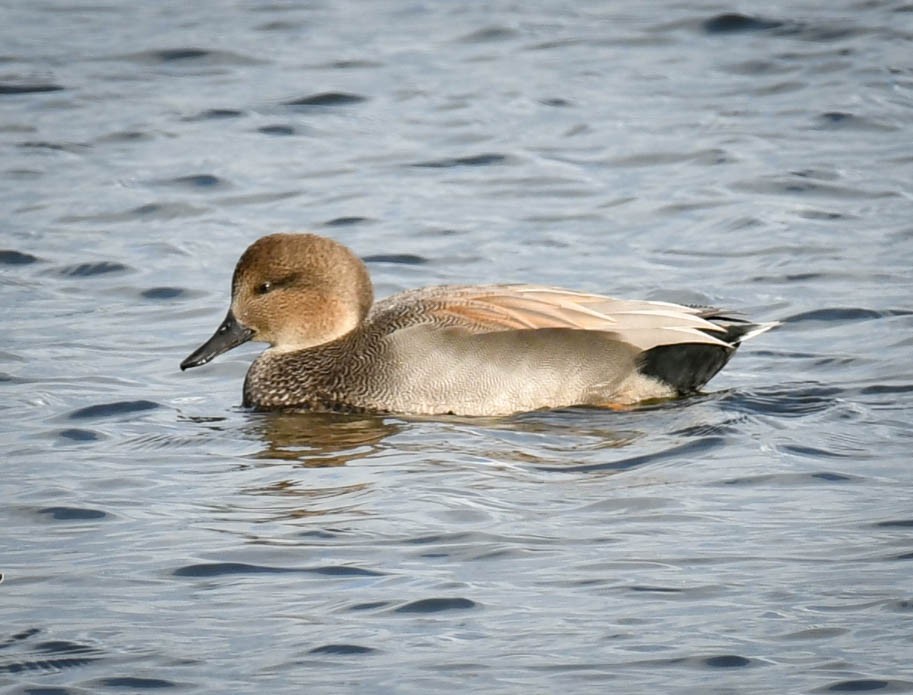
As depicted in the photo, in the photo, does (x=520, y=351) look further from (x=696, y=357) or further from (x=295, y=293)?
(x=295, y=293)

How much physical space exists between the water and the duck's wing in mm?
359

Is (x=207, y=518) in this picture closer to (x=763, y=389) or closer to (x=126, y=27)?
(x=763, y=389)

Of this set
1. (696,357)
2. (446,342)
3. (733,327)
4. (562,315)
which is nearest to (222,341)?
(446,342)

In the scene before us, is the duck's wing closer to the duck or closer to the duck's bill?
the duck

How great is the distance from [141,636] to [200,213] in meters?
7.37

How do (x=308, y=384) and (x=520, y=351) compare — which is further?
(x=308, y=384)

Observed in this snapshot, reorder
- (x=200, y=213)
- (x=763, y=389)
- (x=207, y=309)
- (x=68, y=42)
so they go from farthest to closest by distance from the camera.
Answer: (x=68, y=42), (x=200, y=213), (x=207, y=309), (x=763, y=389)

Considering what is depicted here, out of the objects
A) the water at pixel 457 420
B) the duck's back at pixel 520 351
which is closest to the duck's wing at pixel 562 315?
the duck's back at pixel 520 351

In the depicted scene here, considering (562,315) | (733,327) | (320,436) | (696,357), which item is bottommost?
(320,436)

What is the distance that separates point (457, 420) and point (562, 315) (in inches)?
29.0

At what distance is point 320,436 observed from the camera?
892 cm

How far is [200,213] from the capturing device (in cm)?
1319

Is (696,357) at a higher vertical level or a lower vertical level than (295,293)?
lower

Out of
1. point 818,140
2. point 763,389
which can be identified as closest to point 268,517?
point 763,389
